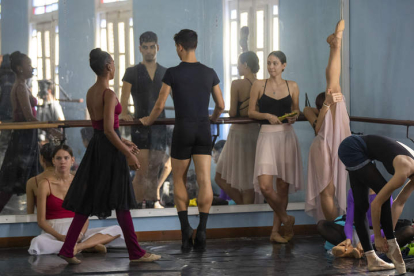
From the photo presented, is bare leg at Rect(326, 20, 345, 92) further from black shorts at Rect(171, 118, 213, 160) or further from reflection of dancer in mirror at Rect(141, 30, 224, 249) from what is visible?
black shorts at Rect(171, 118, 213, 160)

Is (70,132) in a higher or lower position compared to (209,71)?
lower

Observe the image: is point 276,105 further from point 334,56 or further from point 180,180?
point 180,180

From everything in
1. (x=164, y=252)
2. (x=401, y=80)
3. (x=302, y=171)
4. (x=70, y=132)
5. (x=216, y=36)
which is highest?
(x=216, y=36)

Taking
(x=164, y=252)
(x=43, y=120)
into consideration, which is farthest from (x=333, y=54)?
(x=43, y=120)

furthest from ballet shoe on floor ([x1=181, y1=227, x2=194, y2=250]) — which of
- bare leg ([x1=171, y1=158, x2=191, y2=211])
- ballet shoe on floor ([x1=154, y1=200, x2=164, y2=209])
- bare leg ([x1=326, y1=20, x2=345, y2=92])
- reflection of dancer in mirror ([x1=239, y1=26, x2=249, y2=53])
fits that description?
reflection of dancer in mirror ([x1=239, y1=26, x2=249, y2=53])

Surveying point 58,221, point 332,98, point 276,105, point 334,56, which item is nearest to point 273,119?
point 276,105

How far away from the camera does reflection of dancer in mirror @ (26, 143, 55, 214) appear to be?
20.4 feet

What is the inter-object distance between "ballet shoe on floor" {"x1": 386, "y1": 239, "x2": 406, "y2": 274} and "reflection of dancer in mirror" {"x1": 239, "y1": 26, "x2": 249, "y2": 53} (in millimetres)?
2930

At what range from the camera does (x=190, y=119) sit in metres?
5.54

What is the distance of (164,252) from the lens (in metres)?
5.63

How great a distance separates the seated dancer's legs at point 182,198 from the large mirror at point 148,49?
36.0 inches

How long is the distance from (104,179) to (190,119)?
1023mm

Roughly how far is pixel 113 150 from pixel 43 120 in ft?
5.74

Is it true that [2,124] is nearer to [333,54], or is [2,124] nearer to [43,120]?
[43,120]
